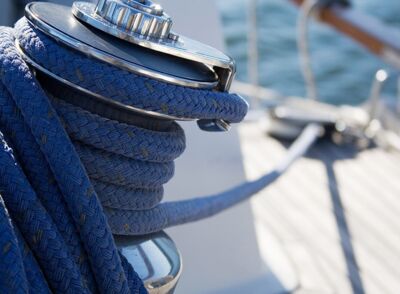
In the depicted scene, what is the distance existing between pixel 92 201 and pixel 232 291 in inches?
28.6

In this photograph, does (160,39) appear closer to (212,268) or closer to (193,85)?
(193,85)

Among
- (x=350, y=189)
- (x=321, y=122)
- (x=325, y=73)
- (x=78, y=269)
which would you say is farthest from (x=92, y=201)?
(x=325, y=73)

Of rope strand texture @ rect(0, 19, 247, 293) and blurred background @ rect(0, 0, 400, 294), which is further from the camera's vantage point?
blurred background @ rect(0, 0, 400, 294)

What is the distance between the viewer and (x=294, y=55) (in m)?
6.85

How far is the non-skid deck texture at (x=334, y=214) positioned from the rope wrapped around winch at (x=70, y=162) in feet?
2.61

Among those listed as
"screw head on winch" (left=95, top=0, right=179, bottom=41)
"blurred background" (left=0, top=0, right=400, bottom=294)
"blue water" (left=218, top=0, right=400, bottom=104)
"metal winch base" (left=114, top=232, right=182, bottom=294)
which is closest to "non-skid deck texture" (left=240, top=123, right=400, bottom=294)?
"blurred background" (left=0, top=0, right=400, bottom=294)

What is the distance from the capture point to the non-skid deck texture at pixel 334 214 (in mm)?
1506

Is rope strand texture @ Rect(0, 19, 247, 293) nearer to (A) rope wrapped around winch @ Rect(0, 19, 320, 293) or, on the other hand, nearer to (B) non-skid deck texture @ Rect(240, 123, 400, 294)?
(A) rope wrapped around winch @ Rect(0, 19, 320, 293)

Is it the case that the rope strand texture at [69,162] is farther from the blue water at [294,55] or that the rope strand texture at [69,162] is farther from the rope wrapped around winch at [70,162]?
the blue water at [294,55]

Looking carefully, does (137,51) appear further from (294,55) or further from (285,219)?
(294,55)

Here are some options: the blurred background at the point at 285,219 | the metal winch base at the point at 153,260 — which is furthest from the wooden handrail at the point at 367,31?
the metal winch base at the point at 153,260

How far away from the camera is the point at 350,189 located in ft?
6.37

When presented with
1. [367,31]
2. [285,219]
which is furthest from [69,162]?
[367,31]

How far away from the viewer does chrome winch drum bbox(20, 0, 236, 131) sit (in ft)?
1.88
